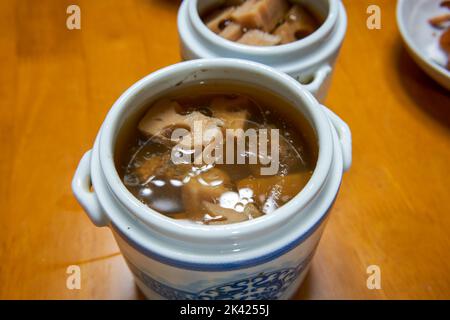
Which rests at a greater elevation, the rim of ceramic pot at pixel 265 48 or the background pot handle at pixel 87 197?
the rim of ceramic pot at pixel 265 48

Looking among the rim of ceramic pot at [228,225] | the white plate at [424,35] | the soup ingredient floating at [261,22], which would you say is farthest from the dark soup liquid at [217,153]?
the white plate at [424,35]

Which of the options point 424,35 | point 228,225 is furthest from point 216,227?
point 424,35

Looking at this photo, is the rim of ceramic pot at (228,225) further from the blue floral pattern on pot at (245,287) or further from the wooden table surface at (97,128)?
the wooden table surface at (97,128)

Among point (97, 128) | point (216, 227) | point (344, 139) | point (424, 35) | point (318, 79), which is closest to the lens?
point (216, 227)

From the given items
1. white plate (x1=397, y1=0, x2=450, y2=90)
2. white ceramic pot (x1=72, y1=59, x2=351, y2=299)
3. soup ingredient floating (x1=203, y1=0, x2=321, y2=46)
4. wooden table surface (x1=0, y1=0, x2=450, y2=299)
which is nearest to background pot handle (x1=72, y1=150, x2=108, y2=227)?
white ceramic pot (x1=72, y1=59, x2=351, y2=299)

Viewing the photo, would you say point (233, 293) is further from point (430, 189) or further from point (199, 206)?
point (430, 189)

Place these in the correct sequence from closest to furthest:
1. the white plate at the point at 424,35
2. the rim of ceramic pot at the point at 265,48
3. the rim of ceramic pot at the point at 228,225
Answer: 1. the rim of ceramic pot at the point at 228,225
2. the rim of ceramic pot at the point at 265,48
3. the white plate at the point at 424,35

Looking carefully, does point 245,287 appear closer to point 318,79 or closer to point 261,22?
point 318,79
